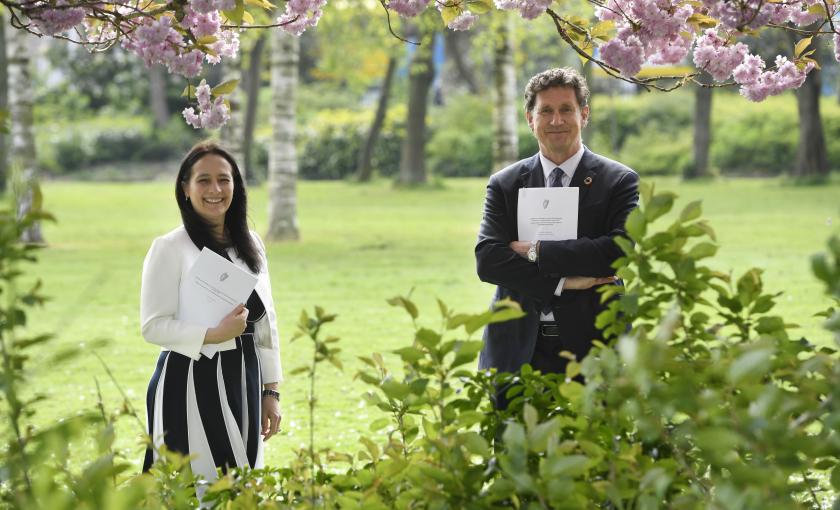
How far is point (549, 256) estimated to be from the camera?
13.5 ft

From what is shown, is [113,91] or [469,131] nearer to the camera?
[469,131]

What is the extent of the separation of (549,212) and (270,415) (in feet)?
3.97

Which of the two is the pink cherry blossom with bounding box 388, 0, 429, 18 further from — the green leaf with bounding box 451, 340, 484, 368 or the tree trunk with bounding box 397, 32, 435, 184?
the tree trunk with bounding box 397, 32, 435, 184

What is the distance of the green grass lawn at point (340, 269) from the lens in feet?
27.5

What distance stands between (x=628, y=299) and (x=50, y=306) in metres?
12.0

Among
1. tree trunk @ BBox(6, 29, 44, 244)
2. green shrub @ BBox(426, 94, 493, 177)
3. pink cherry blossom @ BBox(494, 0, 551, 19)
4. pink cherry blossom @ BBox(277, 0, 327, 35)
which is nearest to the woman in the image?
pink cherry blossom @ BBox(277, 0, 327, 35)

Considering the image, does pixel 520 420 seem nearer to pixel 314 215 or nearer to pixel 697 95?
pixel 314 215

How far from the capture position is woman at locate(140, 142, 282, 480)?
13.4 feet

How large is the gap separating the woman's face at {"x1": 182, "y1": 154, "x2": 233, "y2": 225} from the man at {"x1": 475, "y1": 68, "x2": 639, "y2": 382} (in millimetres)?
903

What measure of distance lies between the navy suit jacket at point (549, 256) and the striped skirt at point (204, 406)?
85 cm

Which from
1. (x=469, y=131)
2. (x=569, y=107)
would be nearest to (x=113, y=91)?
(x=469, y=131)

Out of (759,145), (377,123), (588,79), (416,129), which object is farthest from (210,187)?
(759,145)

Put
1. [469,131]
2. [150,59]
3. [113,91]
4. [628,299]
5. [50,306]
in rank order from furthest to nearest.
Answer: [113,91] → [469,131] → [50,306] → [150,59] → [628,299]

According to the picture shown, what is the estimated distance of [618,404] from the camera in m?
1.92
